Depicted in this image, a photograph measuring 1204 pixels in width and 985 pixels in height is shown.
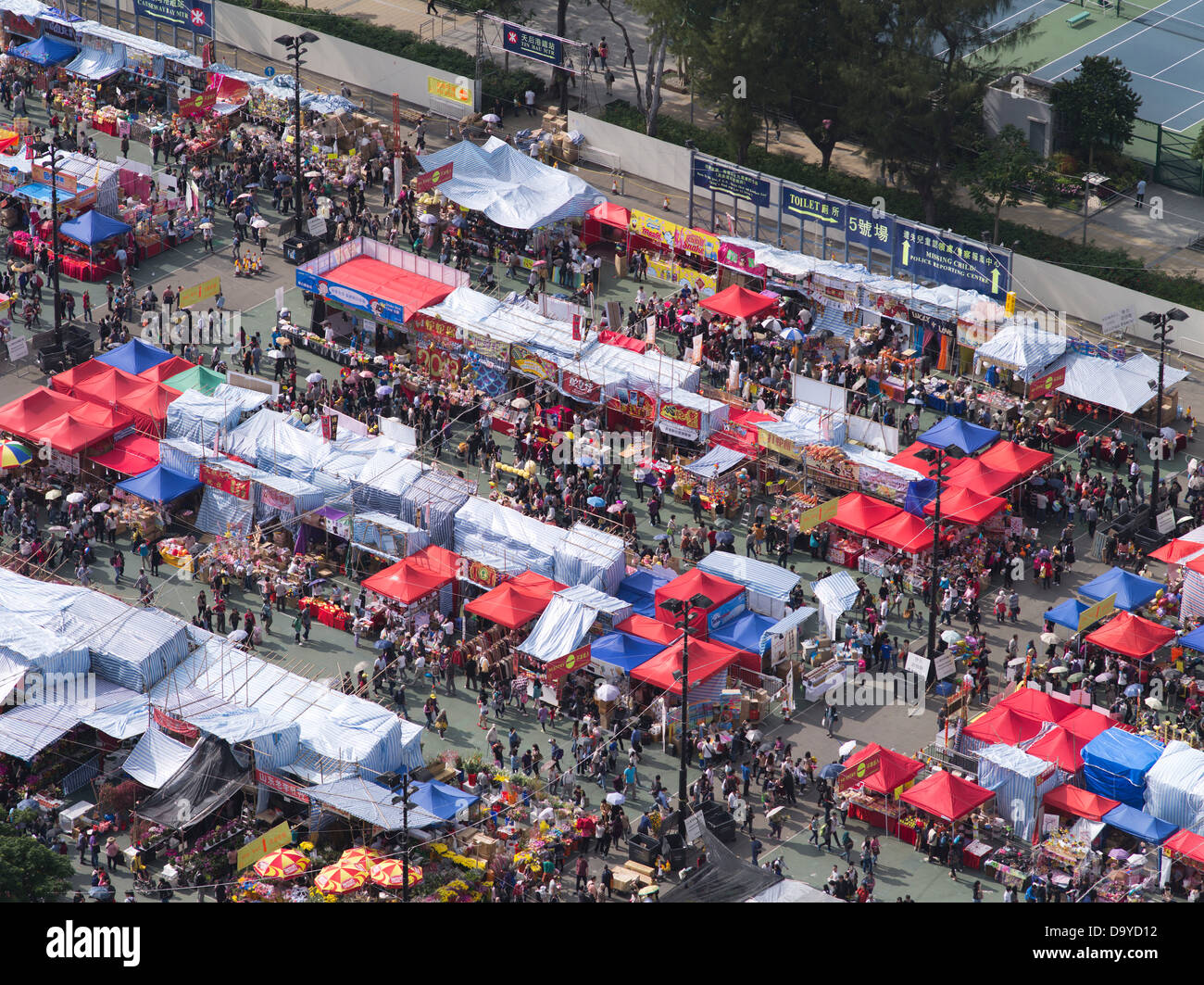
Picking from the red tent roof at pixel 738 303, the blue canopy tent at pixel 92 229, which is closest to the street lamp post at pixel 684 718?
the red tent roof at pixel 738 303

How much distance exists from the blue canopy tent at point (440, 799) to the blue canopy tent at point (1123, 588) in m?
19.6

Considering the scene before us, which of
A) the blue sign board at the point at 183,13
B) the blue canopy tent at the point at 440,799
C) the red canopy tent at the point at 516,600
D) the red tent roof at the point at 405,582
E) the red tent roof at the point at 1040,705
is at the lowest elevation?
the blue canopy tent at the point at 440,799

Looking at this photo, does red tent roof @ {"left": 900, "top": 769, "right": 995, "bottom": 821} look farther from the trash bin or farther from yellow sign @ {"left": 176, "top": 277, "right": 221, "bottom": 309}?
yellow sign @ {"left": 176, "top": 277, "right": 221, "bottom": 309}

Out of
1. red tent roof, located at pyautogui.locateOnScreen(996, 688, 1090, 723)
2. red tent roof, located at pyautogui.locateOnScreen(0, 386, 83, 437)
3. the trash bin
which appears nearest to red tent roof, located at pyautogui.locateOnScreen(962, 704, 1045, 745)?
red tent roof, located at pyautogui.locateOnScreen(996, 688, 1090, 723)

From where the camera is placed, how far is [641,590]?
5916cm

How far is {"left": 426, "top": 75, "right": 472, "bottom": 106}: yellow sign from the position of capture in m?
87.3

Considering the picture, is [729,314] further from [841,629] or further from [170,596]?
[170,596]

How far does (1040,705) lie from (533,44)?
43.5 metres

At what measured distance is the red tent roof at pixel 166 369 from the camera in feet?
223

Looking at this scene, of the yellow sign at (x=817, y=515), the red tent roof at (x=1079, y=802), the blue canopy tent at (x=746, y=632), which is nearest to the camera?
the red tent roof at (x=1079, y=802)

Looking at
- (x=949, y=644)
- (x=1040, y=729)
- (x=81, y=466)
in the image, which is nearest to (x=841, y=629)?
(x=949, y=644)

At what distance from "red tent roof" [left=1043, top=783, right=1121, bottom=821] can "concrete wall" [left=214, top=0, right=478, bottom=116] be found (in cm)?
4615

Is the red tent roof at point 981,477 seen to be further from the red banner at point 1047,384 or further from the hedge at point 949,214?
the hedge at point 949,214

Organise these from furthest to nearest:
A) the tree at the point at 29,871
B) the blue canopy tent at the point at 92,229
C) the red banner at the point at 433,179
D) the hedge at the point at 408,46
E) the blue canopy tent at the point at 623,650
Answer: the hedge at the point at 408,46 → the red banner at the point at 433,179 → the blue canopy tent at the point at 92,229 → the blue canopy tent at the point at 623,650 → the tree at the point at 29,871
